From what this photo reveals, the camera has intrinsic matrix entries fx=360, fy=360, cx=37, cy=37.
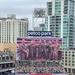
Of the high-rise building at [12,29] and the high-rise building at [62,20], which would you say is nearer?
the high-rise building at [62,20]

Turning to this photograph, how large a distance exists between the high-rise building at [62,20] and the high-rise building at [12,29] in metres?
22.8

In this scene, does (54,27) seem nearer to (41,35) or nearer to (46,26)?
(46,26)

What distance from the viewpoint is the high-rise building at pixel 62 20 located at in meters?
91.7

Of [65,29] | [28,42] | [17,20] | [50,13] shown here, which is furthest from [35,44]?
[17,20]

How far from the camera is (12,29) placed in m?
121

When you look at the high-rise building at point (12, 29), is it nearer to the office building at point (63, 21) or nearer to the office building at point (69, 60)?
the office building at point (63, 21)

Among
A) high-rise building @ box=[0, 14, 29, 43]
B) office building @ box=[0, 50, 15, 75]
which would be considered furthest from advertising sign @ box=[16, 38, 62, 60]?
high-rise building @ box=[0, 14, 29, 43]

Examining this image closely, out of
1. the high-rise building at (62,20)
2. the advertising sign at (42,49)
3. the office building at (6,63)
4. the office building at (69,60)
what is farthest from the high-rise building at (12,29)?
the advertising sign at (42,49)

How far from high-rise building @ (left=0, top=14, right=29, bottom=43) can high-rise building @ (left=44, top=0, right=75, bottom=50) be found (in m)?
22.8

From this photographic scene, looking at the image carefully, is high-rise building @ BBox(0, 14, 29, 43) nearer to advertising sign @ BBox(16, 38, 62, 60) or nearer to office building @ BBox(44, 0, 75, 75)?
office building @ BBox(44, 0, 75, 75)

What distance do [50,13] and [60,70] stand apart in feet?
132

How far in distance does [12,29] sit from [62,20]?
31.4 meters

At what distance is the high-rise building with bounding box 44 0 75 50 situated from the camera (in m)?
91.7

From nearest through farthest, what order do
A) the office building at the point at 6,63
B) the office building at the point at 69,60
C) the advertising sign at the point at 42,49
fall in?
1. the advertising sign at the point at 42,49
2. the office building at the point at 6,63
3. the office building at the point at 69,60
